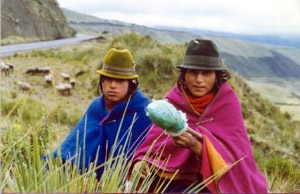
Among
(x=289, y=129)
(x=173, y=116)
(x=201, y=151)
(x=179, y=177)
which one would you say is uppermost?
(x=173, y=116)

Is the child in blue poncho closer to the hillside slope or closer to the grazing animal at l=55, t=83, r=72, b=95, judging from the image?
the grazing animal at l=55, t=83, r=72, b=95

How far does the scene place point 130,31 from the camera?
54.3 feet

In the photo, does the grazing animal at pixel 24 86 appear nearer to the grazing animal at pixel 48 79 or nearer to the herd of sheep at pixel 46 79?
the herd of sheep at pixel 46 79

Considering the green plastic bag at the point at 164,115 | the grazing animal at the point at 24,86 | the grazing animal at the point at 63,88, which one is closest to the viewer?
the green plastic bag at the point at 164,115

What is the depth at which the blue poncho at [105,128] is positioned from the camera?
3221 mm

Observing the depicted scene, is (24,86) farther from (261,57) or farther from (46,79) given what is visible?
(261,57)

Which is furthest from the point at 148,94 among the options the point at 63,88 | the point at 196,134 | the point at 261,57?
the point at 196,134

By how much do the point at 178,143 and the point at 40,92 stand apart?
7925 millimetres

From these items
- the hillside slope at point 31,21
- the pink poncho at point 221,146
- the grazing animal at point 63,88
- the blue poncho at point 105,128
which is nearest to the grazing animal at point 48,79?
the grazing animal at point 63,88

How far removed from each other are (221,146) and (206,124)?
0.17 m

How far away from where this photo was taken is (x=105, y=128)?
335 centimetres

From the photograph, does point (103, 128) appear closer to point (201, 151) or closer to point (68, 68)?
point (201, 151)

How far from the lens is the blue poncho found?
3.22m

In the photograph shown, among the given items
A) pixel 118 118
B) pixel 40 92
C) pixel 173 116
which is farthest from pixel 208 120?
pixel 40 92
